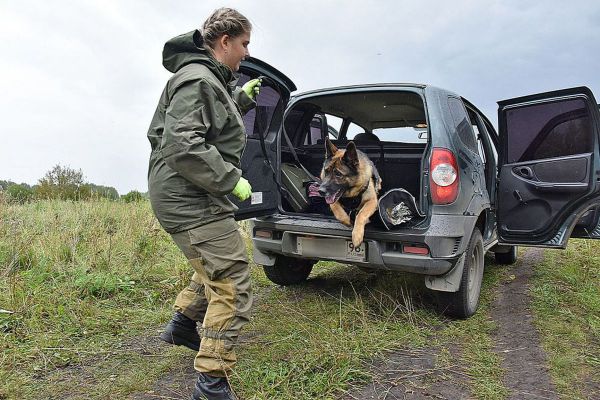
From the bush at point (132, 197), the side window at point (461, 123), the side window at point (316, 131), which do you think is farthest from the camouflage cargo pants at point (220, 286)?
the bush at point (132, 197)

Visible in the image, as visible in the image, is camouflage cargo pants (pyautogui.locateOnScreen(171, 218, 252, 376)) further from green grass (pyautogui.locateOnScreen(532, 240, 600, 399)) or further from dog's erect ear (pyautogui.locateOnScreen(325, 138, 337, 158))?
green grass (pyautogui.locateOnScreen(532, 240, 600, 399))

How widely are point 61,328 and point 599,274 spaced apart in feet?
17.4

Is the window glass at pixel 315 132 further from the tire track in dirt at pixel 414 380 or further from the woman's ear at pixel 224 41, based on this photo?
Result: the tire track in dirt at pixel 414 380

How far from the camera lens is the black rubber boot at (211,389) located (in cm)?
211

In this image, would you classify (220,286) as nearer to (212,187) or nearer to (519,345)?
(212,187)

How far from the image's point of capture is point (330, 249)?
331 cm

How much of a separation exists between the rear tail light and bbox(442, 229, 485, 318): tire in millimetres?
588

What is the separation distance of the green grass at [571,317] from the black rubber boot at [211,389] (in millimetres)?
1842

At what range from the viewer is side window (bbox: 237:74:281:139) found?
3217 mm

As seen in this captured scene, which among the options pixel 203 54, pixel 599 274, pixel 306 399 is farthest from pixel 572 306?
pixel 203 54

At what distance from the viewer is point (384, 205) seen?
10.0 ft

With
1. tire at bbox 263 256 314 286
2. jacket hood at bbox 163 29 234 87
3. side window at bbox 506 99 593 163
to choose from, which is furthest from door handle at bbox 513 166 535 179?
jacket hood at bbox 163 29 234 87

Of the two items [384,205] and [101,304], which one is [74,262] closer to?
[101,304]

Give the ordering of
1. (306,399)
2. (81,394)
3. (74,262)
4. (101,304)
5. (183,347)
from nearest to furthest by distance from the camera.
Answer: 1. (306,399)
2. (81,394)
3. (183,347)
4. (101,304)
5. (74,262)
